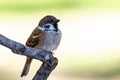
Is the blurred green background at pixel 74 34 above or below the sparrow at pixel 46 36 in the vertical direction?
below

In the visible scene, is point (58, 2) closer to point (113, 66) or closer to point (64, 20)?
point (64, 20)

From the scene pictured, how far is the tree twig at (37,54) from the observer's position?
10.3 feet

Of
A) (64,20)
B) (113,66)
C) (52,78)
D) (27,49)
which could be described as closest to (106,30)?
(64,20)

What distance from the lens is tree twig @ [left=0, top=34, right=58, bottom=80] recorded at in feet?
10.3

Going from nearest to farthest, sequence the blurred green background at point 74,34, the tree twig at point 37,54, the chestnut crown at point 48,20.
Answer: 1. the tree twig at point 37,54
2. the chestnut crown at point 48,20
3. the blurred green background at point 74,34

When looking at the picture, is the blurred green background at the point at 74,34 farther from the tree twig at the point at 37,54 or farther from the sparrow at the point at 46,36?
the tree twig at the point at 37,54

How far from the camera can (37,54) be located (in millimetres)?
3338

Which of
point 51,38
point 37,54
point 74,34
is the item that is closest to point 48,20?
point 51,38

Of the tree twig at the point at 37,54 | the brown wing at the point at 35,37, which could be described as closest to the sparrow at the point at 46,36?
the brown wing at the point at 35,37

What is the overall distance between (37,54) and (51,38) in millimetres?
1158

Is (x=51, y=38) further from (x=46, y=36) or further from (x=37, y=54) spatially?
(x=37, y=54)

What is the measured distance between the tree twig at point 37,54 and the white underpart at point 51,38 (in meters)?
1.01

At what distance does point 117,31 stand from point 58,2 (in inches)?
77.1

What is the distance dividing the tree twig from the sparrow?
96 cm
